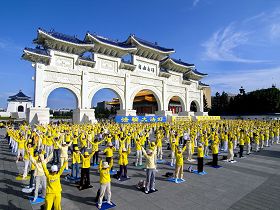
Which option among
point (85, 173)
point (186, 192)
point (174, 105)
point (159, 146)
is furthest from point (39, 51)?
point (174, 105)

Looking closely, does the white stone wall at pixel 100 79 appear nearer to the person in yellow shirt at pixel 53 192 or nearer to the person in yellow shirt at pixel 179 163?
the person in yellow shirt at pixel 179 163

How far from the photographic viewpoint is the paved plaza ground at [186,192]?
274 inches

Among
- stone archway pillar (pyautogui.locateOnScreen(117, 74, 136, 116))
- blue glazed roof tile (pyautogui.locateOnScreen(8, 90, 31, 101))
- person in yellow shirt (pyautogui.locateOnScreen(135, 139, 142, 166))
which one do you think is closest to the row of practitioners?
person in yellow shirt (pyautogui.locateOnScreen(135, 139, 142, 166))

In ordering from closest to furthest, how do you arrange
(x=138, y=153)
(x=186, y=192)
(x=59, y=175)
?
(x=59, y=175) → (x=186, y=192) → (x=138, y=153)

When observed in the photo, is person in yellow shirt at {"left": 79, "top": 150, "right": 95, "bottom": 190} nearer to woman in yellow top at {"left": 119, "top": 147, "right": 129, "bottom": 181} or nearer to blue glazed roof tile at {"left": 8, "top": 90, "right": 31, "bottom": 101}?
woman in yellow top at {"left": 119, "top": 147, "right": 129, "bottom": 181}

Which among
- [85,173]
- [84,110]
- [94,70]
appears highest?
[94,70]

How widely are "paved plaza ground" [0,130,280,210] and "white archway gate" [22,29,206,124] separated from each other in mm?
21019

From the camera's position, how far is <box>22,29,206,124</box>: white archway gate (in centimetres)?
2988

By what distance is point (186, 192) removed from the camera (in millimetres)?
8164

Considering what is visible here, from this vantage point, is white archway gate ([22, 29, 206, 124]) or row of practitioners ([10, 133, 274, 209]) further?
white archway gate ([22, 29, 206, 124])

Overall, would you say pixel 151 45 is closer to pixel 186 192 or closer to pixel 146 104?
pixel 146 104

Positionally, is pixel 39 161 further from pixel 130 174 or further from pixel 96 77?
pixel 96 77

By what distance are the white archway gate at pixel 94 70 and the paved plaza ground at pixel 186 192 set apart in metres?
21.0

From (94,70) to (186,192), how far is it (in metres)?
29.6
